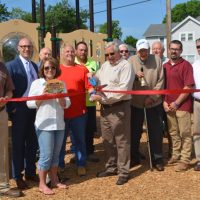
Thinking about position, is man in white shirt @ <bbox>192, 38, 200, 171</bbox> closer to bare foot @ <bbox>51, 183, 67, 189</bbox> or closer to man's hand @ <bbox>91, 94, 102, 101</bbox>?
man's hand @ <bbox>91, 94, 102, 101</bbox>

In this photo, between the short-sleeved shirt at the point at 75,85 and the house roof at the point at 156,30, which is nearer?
the short-sleeved shirt at the point at 75,85

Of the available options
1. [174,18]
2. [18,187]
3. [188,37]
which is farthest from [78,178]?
[174,18]

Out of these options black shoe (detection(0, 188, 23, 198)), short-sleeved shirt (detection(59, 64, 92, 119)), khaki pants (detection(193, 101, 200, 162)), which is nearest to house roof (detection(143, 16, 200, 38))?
khaki pants (detection(193, 101, 200, 162))

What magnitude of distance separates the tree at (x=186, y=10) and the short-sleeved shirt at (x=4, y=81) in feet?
289

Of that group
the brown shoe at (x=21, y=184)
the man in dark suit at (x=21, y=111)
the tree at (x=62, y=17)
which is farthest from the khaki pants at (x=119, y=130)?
the tree at (x=62, y=17)

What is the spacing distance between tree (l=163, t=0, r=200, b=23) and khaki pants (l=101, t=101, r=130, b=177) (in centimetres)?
8739

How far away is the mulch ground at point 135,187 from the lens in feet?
18.5

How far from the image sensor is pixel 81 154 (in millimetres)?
6633

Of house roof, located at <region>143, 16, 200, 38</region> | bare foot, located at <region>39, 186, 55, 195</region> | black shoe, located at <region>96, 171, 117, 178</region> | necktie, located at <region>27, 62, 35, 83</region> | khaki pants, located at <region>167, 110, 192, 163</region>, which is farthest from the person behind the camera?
house roof, located at <region>143, 16, 200, 38</region>

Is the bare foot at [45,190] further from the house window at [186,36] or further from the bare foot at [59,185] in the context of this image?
the house window at [186,36]

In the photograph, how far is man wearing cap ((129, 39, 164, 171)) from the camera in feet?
21.6

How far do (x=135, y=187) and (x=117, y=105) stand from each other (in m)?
1.17

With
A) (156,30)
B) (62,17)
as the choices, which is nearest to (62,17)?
(62,17)

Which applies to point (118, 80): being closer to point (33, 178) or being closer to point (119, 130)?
point (119, 130)
